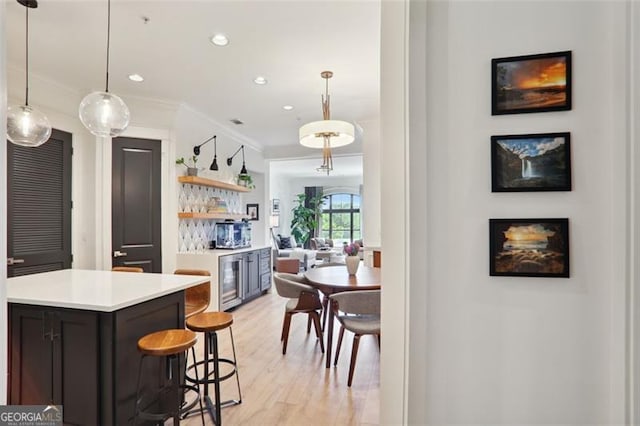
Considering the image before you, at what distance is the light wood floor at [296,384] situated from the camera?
2.28m

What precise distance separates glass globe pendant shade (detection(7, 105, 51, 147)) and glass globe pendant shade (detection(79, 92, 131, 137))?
301mm

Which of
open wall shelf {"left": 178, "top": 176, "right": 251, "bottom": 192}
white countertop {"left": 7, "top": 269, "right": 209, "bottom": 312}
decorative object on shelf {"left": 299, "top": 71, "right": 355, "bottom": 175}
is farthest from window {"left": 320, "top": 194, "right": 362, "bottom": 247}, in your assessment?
white countertop {"left": 7, "top": 269, "right": 209, "bottom": 312}

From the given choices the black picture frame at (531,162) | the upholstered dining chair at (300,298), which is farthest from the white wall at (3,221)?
the upholstered dining chair at (300,298)

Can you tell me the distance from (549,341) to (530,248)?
0.35 meters

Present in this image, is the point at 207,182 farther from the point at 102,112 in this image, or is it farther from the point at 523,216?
the point at 523,216

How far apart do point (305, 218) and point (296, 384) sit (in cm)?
932

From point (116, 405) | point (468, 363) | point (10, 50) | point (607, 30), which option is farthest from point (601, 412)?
point (10, 50)

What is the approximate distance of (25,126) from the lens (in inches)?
90.0

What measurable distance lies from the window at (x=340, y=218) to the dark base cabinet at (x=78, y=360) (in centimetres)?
1057

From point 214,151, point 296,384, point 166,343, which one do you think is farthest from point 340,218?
point 166,343

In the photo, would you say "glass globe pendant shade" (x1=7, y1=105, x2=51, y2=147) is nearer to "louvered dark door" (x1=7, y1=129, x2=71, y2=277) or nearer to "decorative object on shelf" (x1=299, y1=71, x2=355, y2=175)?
"louvered dark door" (x1=7, y1=129, x2=71, y2=277)

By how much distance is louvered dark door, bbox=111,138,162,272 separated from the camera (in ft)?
13.4

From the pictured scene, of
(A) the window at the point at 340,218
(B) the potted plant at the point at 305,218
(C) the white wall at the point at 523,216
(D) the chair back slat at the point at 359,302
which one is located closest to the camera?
(C) the white wall at the point at 523,216

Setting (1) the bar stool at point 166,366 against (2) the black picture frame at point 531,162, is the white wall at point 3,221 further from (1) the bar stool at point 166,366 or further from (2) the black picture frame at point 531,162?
(2) the black picture frame at point 531,162
